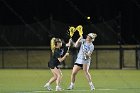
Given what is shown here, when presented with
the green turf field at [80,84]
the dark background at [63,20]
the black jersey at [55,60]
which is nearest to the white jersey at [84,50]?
the green turf field at [80,84]

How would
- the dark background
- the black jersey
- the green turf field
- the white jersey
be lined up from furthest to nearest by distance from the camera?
the dark background
the white jersey
the green turf field
the black jersey

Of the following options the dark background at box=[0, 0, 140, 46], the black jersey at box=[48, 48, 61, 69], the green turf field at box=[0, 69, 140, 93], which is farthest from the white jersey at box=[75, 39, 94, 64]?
the dark background at box=[0, 0, 140, 46]

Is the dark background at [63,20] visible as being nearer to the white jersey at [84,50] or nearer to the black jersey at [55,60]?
the white jersey at [84,50]

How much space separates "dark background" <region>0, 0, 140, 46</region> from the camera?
120 ft

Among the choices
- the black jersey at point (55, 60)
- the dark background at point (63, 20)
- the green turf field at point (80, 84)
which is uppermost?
the dark background at point (63, 20)

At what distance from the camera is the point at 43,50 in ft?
120

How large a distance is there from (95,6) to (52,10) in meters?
3.57

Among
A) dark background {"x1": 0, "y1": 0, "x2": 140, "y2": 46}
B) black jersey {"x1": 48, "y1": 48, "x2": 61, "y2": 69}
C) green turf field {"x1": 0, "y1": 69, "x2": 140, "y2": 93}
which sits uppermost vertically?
dark background {"x1": 0, "y1": 0, "x2": 140, "y2": 46}

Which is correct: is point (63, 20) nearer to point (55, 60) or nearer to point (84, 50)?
point (84, 50)

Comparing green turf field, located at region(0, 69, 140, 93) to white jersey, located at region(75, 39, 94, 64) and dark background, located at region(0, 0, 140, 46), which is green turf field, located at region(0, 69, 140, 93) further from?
dark background, located at region(0, 0, 140, 46)

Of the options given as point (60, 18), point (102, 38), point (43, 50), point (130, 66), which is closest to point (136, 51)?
point (130, 66)

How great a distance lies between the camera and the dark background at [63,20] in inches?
1442

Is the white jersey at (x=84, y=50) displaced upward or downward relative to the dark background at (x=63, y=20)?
downward

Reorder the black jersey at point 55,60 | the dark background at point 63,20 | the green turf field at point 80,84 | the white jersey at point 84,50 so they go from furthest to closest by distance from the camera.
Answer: the dark background at point 63,20
the white jersey at point 84,50
the green turf field at point 80,84
the black jersey at point 55,60
